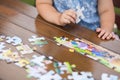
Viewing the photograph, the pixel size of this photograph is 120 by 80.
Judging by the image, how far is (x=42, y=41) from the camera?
→ 4.50ft

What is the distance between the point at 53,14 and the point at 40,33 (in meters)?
0.23

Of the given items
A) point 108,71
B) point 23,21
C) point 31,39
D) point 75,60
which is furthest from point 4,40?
point 108,71

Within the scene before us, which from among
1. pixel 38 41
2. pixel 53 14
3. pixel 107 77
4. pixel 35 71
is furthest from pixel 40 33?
pixel 107 77

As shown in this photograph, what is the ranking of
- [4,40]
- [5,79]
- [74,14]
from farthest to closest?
[74,14], [4,40], [5,79]

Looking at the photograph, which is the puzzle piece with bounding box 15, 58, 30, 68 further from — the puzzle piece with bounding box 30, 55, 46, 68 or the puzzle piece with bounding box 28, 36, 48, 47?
the puzzle piece with bounding box 28, 36, 48, 47

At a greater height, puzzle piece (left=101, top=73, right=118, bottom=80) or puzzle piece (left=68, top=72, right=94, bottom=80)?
puzzle piece (left=101, top=73, right=118, bottom=80)

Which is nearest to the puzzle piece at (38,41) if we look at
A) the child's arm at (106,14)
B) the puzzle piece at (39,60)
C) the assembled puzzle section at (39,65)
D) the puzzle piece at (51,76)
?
the assembled puzzle section at (39,65)

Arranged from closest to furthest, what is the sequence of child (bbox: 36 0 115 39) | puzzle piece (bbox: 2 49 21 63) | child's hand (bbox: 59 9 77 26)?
puzzle piece (bbox: 2 49 21 63) < child's hand (bbox: 59 9 77 26) < child (bbox: 36 0 115 39)

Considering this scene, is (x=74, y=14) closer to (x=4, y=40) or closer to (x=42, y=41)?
(x=42, y=41)

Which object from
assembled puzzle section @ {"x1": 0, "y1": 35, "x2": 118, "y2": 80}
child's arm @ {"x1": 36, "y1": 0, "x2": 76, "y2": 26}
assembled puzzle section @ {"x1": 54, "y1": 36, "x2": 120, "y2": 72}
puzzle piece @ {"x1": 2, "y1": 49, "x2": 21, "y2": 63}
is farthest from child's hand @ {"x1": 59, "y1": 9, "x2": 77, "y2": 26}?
puzzle piece @ {"x1": 2, "y1": 49, "x2": 21, "y2": 63}

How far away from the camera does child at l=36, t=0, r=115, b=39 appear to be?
5.41 ft

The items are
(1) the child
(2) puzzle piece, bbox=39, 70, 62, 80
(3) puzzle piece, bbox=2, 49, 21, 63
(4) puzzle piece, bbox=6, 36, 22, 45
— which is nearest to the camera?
(2) puzzle piece, bbox=39, 70, 62, 80

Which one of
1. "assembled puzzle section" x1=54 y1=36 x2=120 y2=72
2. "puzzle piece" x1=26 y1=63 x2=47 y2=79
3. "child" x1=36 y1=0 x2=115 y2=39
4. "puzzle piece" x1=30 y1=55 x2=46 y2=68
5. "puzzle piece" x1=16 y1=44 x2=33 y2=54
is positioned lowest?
"puzzle piece" x1=26 y1=63 x2=47 y2=79

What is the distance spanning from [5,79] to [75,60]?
32cm
